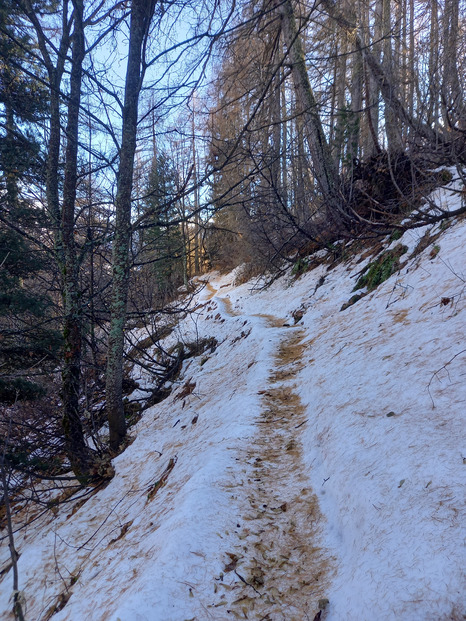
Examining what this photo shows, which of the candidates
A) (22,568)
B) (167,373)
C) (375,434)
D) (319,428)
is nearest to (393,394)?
(375,434)

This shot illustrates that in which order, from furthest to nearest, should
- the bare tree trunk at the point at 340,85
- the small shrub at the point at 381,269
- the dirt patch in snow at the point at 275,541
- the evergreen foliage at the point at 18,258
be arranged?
the bare tree trunk at the point at 340,85, the evergreen foliage at the point at 18,258, the small shrub at the point at 381,269, the dirt patch in snow at the point at 275,541

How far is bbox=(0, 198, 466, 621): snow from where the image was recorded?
1775 millimetres

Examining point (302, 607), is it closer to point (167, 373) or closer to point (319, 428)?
point (319, 428)

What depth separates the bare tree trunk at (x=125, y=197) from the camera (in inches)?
172

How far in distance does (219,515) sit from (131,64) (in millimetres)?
5410

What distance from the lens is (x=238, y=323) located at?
950cm

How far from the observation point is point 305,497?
270 centimetres

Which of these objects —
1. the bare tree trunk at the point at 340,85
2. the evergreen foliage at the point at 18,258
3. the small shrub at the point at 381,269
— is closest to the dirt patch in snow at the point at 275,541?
the small shrub at the point at 381,269

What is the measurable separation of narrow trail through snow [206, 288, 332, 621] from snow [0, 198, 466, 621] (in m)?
0.01

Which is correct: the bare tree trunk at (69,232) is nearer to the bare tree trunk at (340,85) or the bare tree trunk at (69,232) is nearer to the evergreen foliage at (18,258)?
the evergreen foliage at (18,258)

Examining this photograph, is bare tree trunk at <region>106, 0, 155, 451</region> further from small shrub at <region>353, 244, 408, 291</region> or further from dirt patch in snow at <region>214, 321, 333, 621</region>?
small shrub at <region>353, 244, 408, 291</region>

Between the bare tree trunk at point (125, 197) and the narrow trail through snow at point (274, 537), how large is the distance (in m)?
2.44

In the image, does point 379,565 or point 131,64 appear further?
point 131,64

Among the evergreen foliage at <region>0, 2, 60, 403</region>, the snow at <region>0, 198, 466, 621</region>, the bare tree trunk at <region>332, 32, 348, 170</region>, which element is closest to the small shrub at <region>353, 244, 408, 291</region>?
the snow at <region>0, 198, 466, 621</region>
